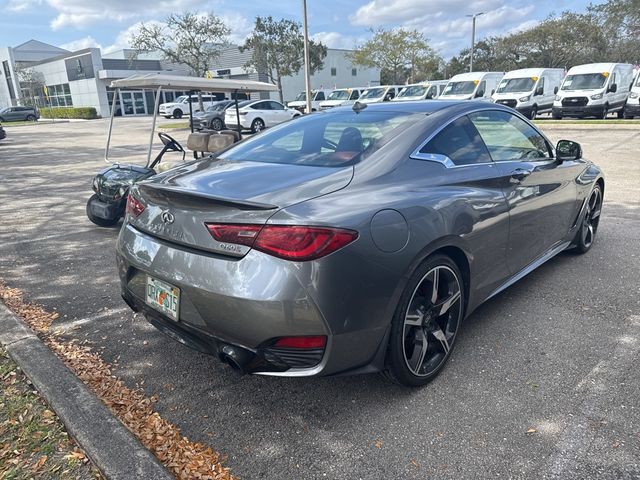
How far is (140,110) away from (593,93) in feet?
147

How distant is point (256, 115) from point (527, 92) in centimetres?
1219

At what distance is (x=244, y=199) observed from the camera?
88.0 inches

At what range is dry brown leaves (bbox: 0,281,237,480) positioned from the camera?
213cm

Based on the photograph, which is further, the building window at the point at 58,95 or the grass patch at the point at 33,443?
the building window at the point at 58,95

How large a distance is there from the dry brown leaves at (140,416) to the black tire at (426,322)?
995 millimetres

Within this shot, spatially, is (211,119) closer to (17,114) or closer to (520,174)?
(520,174)

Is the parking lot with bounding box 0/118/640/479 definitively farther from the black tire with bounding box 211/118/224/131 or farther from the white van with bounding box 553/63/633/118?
the black tire with bounding box 211/118/224/131

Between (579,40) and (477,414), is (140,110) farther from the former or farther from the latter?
(477,414)

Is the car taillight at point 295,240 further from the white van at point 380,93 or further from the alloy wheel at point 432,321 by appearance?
the white van at point 380,93

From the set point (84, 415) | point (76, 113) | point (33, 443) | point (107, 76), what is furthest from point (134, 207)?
point (107, 76)

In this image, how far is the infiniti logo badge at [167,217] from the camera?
95.3 inches

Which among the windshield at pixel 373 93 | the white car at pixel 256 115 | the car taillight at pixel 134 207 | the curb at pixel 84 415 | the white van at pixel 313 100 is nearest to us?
the curb at pixel 84 415

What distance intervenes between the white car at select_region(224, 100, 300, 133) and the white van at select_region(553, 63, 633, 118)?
11.4 meters

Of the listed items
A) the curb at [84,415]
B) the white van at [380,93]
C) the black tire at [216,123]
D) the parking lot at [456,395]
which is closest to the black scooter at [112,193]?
the parking lot at [456,395]
